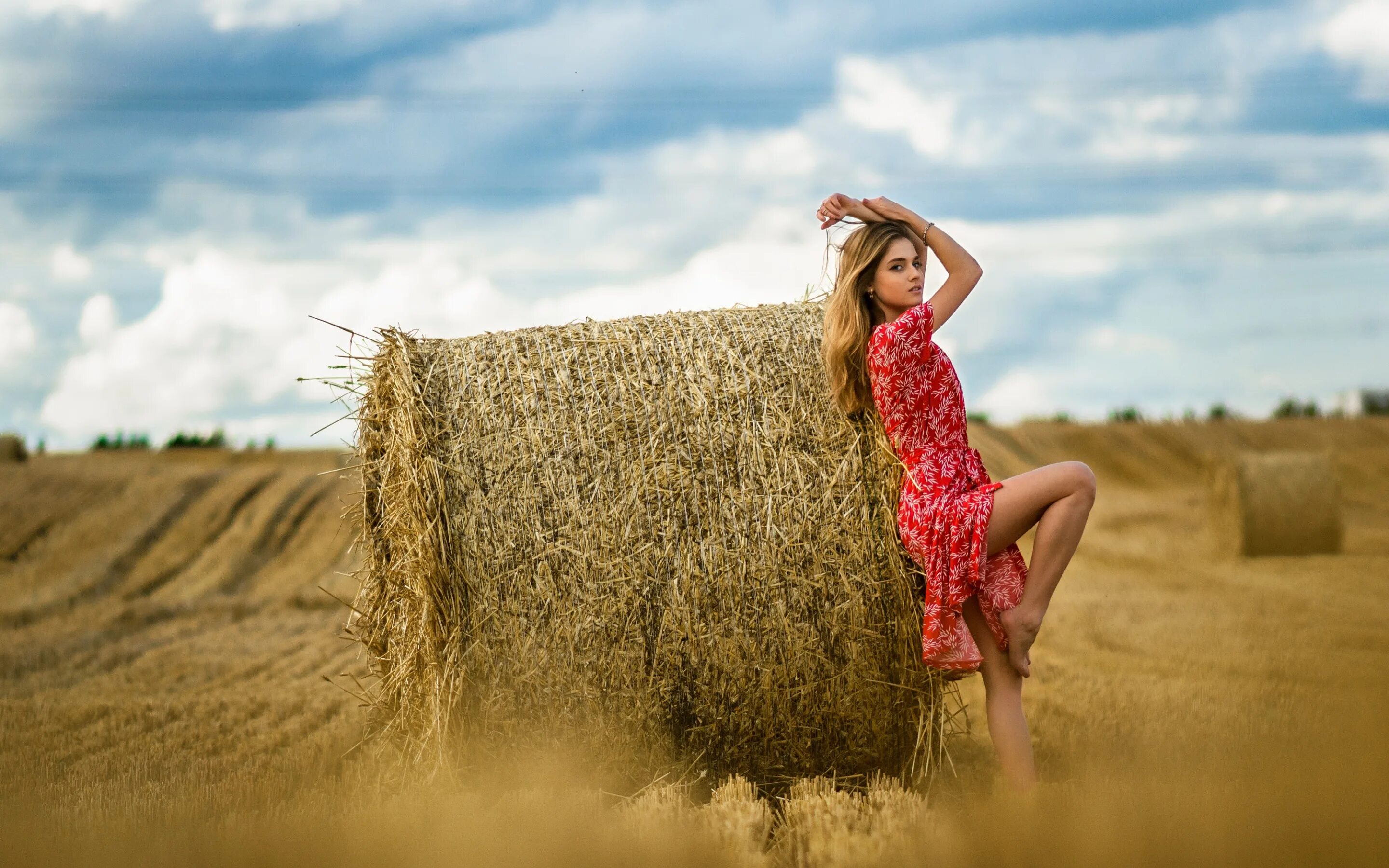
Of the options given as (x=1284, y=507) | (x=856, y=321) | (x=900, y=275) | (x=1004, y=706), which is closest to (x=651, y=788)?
(x=1004, y=706)

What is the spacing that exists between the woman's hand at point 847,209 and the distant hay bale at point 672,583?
0.54 metres

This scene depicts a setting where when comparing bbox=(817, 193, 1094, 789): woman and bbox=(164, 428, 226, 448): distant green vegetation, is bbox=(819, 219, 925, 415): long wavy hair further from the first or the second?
bbox=(164, 428, 226, 448): distant green vegetation

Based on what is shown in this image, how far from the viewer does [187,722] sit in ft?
17.8

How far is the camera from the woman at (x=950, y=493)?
3598 mm

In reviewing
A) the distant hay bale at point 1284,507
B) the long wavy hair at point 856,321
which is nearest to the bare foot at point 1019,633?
the long wavy hair at point 856,321

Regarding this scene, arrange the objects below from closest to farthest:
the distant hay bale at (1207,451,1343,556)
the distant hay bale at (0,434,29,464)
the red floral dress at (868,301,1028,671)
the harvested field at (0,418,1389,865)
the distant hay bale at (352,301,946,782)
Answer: the harvested field at (0,418,1389,865) → the red floral dress at (868,301,1028,671) → the distant hay bale at (352,301,946,782) → the distant hay bale at (1207,451,1343,556) → the distant hay bale at (0,434,29,464)

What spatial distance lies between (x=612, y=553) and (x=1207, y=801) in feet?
6.32

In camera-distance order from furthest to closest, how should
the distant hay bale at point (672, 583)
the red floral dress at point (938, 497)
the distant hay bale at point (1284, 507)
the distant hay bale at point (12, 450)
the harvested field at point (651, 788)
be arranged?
the distant hay bale at point (12, 450) → the distant hay bale at point (1284, 507) → the distant hay bale at point (672, 583) → the red floral dress at point (938, 497) → the harvested field at point (651, 788)

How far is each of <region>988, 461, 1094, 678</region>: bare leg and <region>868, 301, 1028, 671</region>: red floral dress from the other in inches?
2.1

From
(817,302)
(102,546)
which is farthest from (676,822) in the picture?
(102,546)

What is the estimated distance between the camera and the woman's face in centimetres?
388

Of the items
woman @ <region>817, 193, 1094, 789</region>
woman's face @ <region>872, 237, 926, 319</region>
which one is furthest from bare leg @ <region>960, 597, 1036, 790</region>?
woman's face @ <region>872, 237, 926, 319</region>

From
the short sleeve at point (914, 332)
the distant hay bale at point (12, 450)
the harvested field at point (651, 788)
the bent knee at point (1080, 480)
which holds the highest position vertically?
the distant hay bale at point (12, 450)

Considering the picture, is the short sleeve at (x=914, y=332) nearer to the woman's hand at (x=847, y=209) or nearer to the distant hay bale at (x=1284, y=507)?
the woman's hand at (x=847, y=209)
